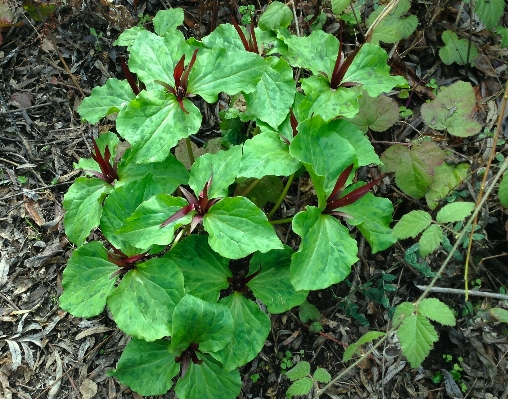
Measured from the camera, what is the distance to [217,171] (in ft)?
6.66

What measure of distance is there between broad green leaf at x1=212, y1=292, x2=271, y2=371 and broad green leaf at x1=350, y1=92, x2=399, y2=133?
1211mm

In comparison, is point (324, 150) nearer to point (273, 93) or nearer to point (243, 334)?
point (273, 93)

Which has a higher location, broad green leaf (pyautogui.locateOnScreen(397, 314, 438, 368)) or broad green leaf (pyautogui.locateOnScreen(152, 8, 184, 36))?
broad green leaf (pyautogui.locateOnScreen(152, 8, 184, 36))

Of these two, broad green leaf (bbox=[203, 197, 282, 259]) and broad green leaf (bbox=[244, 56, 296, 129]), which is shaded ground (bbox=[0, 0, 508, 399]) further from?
broad green leaf (bbox=[203, 197, 282, 259])

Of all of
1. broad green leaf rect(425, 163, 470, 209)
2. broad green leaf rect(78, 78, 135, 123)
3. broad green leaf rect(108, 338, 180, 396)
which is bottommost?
broad green leaf rect(108, 338, 180, 396)

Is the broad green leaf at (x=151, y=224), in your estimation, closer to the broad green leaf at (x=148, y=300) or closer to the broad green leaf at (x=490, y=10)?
the broad green leaf at (x=148, y=300)

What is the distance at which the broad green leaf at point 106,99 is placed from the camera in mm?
2287

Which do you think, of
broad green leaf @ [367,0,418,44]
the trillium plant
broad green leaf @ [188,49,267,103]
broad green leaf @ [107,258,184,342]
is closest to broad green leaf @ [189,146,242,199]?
the trillium plant

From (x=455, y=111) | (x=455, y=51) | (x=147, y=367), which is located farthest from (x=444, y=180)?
(x=147, y=367)

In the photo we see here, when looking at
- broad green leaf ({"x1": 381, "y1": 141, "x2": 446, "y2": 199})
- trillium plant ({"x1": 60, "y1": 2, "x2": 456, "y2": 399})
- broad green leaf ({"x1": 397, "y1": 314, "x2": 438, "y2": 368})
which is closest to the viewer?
broad green leaf ({"x1": 397, "y1": 314, "x2": 438, "y2": 368})

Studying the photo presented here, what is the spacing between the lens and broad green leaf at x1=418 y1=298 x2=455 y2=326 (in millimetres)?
1775

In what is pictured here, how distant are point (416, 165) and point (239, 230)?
112cm

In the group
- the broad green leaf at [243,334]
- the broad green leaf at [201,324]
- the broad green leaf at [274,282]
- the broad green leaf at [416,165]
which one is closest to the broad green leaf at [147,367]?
the broad green leaf at [201,324]

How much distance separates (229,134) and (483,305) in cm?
169
